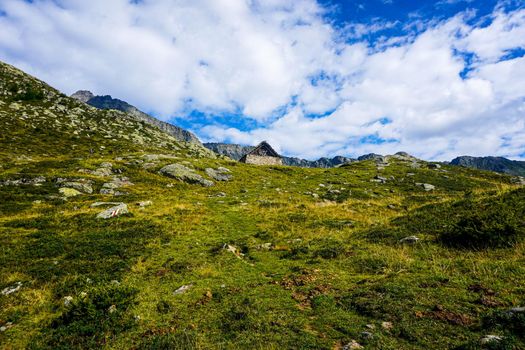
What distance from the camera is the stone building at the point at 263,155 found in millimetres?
92062

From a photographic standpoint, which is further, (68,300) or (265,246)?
(265,246)

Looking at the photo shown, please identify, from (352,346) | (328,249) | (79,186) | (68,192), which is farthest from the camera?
(79,186)

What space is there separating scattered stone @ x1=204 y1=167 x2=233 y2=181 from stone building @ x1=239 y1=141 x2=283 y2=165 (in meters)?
37.4

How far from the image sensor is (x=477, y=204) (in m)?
18.6

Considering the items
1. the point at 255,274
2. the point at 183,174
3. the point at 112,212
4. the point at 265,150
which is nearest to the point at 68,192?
the point at 112,212

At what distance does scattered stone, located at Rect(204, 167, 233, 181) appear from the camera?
50.8 meters

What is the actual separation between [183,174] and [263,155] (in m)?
48.4

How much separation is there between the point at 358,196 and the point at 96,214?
3265cm

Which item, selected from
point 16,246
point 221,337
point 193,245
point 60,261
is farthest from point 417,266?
point 16,246

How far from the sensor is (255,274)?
13.6 m

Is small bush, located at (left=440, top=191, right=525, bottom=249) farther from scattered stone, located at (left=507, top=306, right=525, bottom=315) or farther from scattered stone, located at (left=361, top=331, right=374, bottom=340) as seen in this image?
scattered stone, located at (left=361, top=331, right=374, bottom=340)

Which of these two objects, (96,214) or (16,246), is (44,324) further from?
(96,214)

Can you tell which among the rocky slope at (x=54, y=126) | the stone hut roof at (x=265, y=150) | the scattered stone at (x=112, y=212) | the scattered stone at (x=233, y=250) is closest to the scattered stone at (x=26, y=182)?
the scattered stone at (x=112, y=212)

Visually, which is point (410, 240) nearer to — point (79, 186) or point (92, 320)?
point (92, 320)
